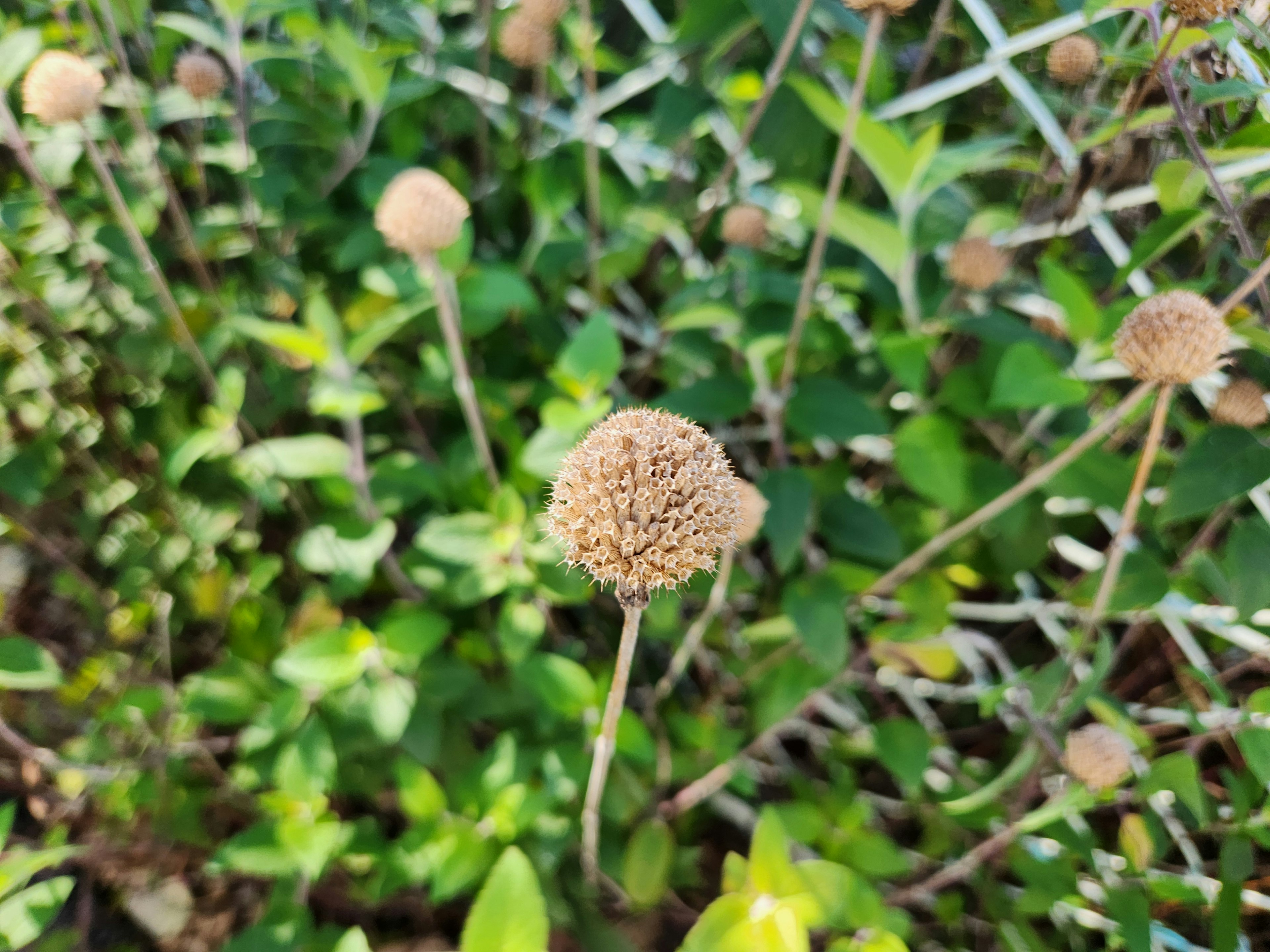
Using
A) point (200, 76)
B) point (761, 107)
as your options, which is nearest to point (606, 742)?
point (761, 107)

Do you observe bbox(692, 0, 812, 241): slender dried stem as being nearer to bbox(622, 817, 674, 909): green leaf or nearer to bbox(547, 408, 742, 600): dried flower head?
bbox(547, 408, 742, 600): dried flower head

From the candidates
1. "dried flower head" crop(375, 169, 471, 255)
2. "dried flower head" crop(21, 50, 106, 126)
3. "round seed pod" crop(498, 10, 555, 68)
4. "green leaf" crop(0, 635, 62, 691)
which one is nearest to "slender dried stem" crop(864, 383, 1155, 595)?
"dried flower head" crop(375, 169, 471, 255)

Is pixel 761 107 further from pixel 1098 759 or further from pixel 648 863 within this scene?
pixel 648 863

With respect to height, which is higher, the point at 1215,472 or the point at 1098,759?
the point at 1215,472

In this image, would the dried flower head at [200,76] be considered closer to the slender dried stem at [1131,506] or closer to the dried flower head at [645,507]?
the dried flower head at [645,507]

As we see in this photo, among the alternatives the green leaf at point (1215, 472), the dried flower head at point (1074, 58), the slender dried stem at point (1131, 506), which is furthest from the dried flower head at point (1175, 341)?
the dried flower head at point (1074, 58)

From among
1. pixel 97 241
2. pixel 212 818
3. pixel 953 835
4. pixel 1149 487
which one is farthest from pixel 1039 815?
pixel 97 241
